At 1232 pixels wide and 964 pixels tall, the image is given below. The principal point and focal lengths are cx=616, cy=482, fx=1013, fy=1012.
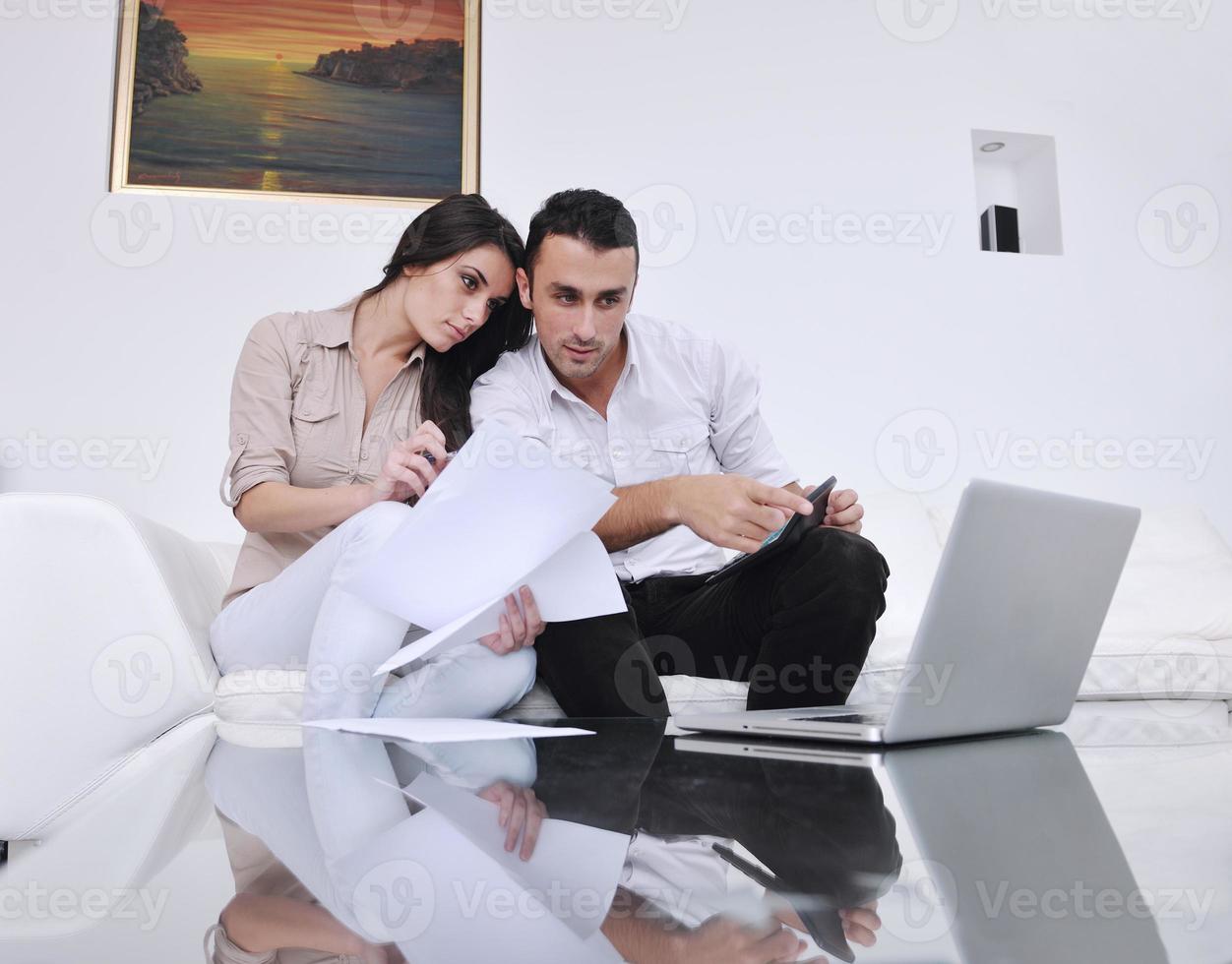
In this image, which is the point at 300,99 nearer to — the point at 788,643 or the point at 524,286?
the point at 524,286

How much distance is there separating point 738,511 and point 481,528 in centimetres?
39

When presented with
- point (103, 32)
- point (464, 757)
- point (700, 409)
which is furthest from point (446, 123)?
point (464, 757)

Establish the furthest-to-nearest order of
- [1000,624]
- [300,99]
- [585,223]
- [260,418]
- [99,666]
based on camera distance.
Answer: [300,99], [585,223], [260,418], [99,666], [1000,624]

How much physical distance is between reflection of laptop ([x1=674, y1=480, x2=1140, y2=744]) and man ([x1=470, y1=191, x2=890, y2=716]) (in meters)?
0.30

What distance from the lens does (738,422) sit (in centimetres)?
181

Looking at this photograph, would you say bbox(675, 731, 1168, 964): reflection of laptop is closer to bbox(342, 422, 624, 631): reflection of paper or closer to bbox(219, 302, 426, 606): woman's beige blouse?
bbox(342, 422, 624, 631): reflection of paper

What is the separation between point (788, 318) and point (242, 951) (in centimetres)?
278

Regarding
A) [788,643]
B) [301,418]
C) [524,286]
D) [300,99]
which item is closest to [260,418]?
[301,418]

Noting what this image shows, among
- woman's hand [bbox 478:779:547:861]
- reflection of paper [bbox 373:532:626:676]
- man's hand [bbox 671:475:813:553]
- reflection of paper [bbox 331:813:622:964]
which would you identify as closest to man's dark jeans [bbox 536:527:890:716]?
man's hand [bbox 671:475:813:553]

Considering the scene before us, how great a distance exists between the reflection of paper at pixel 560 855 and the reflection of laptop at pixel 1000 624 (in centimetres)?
37

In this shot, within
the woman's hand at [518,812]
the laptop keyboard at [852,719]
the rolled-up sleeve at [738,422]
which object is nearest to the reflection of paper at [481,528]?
the laptop keyboard at [852,719]

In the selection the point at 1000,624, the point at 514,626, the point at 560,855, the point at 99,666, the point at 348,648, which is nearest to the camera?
the point at 560,855

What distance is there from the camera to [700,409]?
1794 mm

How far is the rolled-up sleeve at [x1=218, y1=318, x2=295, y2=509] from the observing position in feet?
4.85
